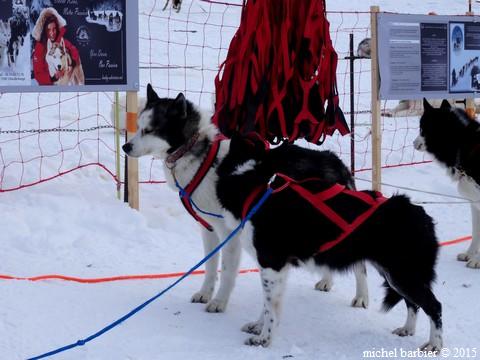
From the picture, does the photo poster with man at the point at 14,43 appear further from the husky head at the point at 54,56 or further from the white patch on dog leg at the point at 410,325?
the white patch on dog leg at the point at 410,325

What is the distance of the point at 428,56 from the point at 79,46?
3.02 metres

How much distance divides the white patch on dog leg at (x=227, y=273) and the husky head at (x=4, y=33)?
2549 mm

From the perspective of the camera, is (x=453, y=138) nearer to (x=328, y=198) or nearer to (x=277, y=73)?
(x=277, y=73)

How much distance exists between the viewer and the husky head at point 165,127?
3520 millimetres

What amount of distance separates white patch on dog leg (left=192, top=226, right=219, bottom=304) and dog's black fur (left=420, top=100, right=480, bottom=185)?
6.63ft

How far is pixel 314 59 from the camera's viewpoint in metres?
4.76

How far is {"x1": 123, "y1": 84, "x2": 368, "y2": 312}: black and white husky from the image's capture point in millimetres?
3521

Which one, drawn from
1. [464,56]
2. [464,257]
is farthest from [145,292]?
[464,56]

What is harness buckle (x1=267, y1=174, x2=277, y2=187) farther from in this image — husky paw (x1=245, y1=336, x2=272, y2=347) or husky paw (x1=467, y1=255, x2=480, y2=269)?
husky paw (x1=467, y1=255, x2=480, y2=269)

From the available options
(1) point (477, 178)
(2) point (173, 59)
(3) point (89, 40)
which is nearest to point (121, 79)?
(3) point (89, 40)

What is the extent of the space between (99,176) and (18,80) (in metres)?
1.39

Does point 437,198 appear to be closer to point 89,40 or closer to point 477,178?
point 477,178

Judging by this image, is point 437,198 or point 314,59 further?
point 437,198

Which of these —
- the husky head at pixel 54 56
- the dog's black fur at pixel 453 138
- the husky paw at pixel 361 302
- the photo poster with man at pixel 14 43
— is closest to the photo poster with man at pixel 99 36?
the husky head at pixel 54 56
